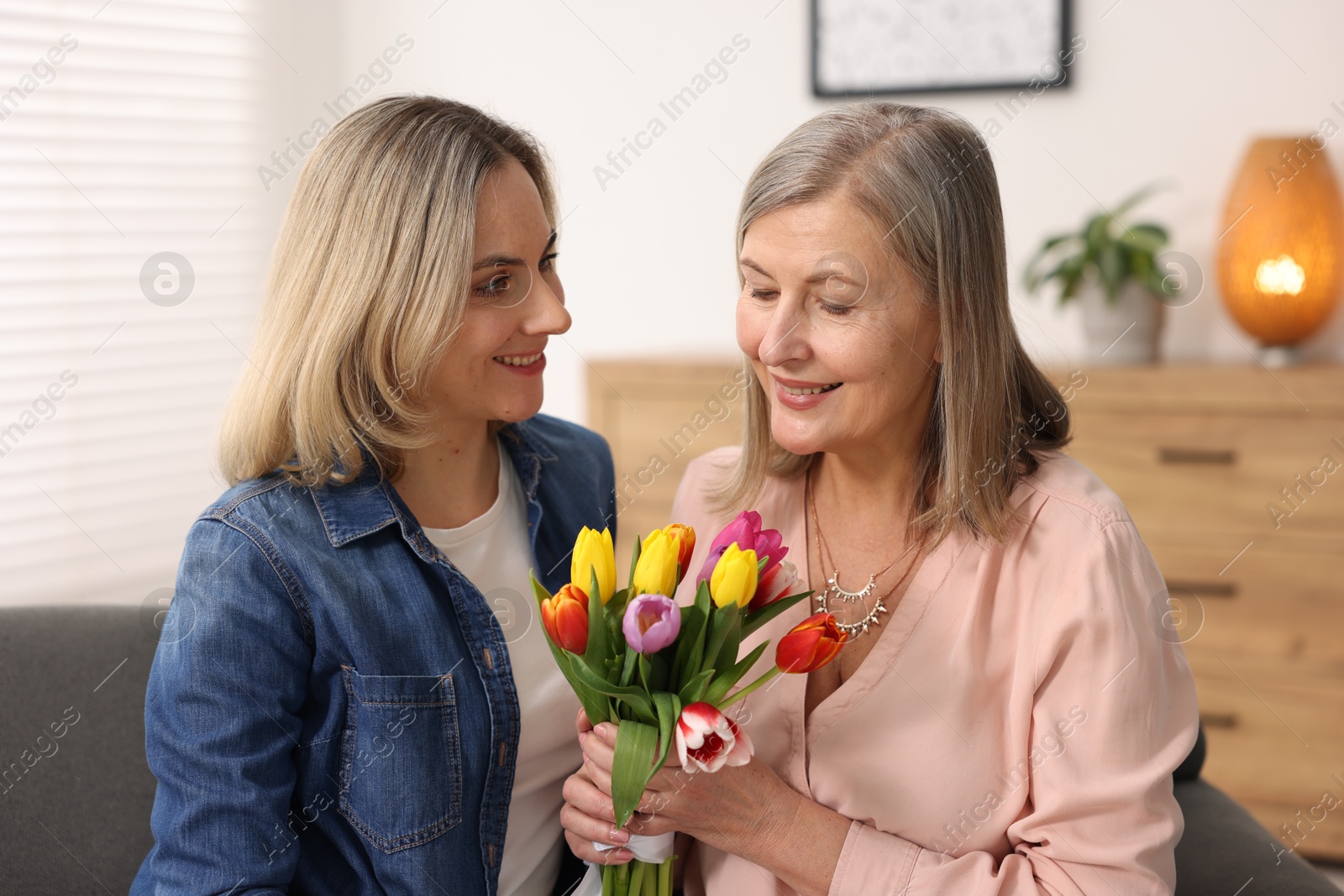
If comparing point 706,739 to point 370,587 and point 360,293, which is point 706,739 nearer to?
point 370,587

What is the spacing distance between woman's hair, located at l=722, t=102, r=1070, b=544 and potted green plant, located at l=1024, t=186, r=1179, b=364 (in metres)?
1.65

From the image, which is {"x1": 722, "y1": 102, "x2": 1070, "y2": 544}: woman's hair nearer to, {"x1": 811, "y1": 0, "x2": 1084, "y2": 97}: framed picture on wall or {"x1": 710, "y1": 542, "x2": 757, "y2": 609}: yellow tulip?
{"x1": 710, "y1": 542, "x2": 757, "y2": 609}: yellow tulip

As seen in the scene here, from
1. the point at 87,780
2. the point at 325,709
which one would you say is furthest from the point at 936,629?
the point at 87,780

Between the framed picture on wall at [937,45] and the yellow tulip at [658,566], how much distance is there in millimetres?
2623

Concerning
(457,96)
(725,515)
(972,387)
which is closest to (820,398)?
(972,387)

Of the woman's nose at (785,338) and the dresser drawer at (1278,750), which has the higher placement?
the woman's nose at (785,338)

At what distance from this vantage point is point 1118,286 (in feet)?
9.41

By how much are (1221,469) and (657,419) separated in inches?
56.7

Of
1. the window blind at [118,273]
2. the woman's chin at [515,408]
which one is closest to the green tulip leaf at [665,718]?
the woman's chin at [515,408]

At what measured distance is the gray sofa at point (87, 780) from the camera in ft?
4.56

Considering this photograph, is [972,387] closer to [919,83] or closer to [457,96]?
[919,83]

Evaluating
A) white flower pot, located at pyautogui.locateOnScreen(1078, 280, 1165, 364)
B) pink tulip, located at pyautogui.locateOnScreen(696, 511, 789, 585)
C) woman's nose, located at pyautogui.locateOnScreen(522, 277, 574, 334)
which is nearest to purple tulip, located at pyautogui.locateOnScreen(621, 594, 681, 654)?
pink tulip, located at pyautogui.locateOnScreen(696, 511, 789, 585)

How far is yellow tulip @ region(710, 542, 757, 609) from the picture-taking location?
1.03 meters

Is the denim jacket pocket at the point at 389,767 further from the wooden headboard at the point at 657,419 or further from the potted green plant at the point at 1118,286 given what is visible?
the potted green plant at the point at 1118,286
